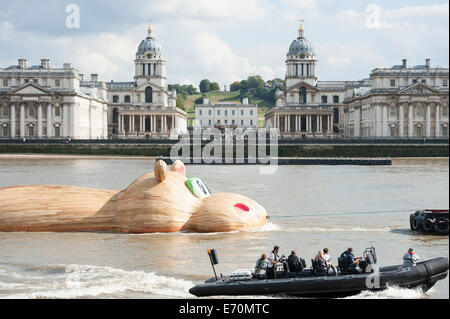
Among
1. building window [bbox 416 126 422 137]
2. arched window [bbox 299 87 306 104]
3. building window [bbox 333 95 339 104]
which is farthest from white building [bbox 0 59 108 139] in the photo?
building window [bbox 416 126 422 137]

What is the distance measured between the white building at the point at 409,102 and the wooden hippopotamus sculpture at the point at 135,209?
3829 inches

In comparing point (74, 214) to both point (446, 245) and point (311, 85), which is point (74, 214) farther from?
point (311, 85)

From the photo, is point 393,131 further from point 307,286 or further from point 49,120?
Answer: point 307,286

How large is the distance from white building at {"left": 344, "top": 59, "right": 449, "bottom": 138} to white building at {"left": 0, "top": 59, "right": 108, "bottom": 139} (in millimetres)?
52085

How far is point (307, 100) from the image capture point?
148 meters

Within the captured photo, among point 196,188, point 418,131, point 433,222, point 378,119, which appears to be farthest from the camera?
point 378,119

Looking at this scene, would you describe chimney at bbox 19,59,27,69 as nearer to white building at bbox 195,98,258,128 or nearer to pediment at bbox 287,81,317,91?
pediment at bbox 287,81,317,91

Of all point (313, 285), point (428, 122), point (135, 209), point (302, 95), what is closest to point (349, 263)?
point (313, 285)

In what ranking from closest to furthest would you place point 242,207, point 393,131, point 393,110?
1. point 242,207
2. point 393,110
3. point 393,131

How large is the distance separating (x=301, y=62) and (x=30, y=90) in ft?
190

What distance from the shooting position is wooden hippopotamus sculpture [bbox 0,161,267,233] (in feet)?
83.4

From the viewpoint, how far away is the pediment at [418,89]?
4606 inches
